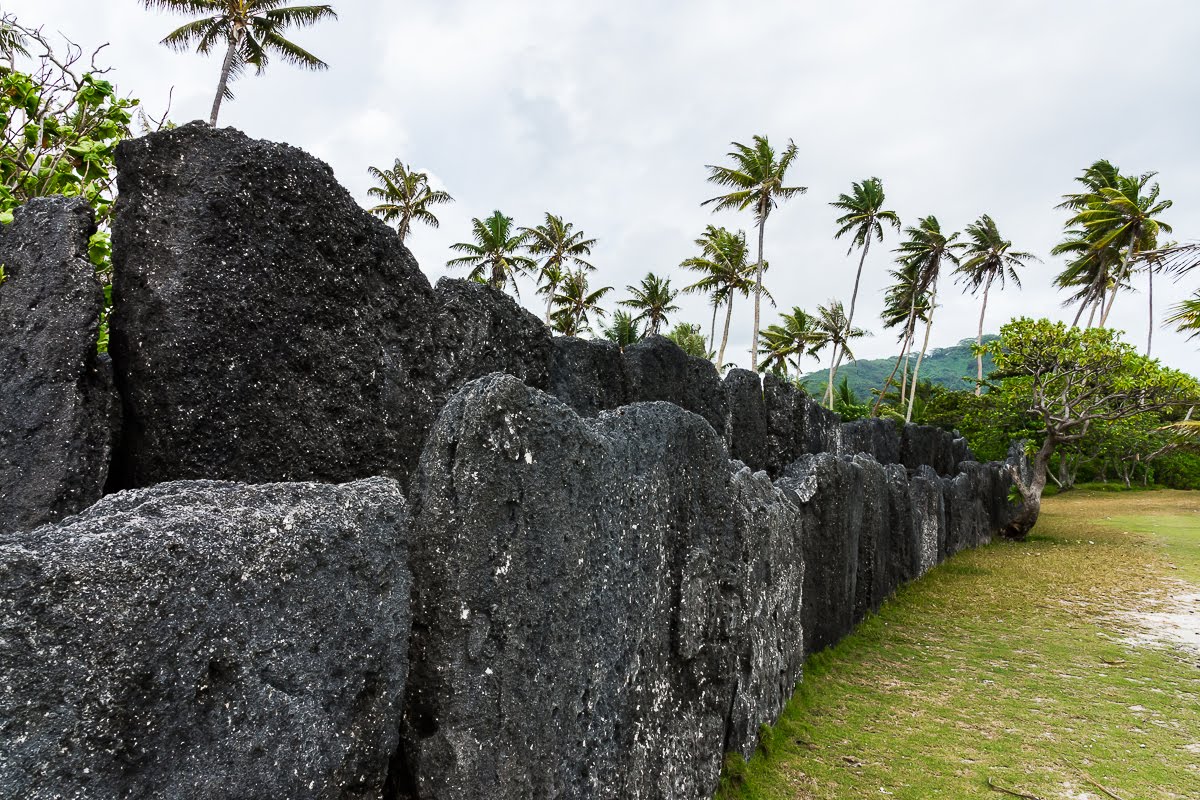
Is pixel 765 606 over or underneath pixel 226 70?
underneath

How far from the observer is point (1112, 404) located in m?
16.8

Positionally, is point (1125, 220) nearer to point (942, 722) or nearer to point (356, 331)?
point (942, 722)

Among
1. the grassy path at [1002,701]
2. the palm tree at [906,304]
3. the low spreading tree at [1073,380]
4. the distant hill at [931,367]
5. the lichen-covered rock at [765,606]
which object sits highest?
the distant hill at [931,367]

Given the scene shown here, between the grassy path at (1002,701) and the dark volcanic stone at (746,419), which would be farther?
the dark volcanic stone at (746,419)

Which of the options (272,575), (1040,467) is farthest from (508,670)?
(1040,467)

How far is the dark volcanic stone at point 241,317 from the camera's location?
93.5 inches

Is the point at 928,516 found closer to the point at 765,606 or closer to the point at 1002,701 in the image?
the point at 1002,701

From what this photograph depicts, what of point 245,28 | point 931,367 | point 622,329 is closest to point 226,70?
point 245,28

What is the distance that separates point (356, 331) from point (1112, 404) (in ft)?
62.0

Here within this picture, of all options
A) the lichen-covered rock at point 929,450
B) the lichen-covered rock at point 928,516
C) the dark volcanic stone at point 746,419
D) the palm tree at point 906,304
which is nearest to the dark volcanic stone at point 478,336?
the dark volcanic stone at point 746,419

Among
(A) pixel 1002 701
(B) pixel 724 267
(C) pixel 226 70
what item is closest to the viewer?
(A) pixel 1002 701

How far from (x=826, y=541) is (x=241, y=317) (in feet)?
19.3

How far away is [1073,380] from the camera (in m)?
16.0

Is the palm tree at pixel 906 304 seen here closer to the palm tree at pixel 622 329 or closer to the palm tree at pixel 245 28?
the palm tree at pixel 622 329
